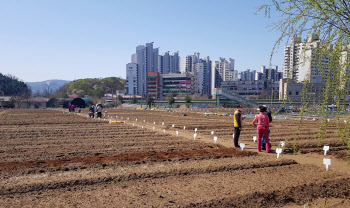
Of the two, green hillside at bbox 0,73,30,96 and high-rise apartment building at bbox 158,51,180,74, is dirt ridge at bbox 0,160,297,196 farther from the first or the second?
high-rise apartment building at bbox 158,51,180,74

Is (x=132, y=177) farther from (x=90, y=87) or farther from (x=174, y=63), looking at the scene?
(x=174, y=63)

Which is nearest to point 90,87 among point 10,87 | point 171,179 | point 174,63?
point 10,87

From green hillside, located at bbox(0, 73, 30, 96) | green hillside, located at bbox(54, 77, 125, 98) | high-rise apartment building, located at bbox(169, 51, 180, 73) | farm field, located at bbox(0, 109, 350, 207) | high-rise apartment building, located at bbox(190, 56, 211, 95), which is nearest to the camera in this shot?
farm field, located at bbox(0, 109, 350, 207)

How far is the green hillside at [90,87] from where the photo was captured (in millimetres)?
110619

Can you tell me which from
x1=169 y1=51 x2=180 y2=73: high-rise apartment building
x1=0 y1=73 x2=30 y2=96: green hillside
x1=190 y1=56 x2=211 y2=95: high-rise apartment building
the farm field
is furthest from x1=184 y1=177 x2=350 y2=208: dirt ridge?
x1=169 y1=51 x2=180 y2=73: high-rise apartment building

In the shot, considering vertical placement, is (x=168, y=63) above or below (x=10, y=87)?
above

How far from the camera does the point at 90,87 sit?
126750 millimetres

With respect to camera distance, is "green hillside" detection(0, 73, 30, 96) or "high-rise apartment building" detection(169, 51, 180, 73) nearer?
"green hillside" detection(0, 73, 30, 96)

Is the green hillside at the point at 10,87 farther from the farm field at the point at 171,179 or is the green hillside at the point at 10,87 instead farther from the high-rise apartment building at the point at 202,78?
the farm field at the point at 171,179

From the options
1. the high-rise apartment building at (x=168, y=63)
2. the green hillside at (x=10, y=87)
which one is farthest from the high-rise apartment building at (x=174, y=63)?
the green hillside at (x=10, y=87)

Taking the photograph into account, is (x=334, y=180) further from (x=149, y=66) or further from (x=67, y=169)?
(x=149, y=66)

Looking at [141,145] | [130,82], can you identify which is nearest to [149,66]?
[130,82]

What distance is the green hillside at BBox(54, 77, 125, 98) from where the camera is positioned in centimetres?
11062

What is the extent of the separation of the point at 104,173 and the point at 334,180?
5196mm
